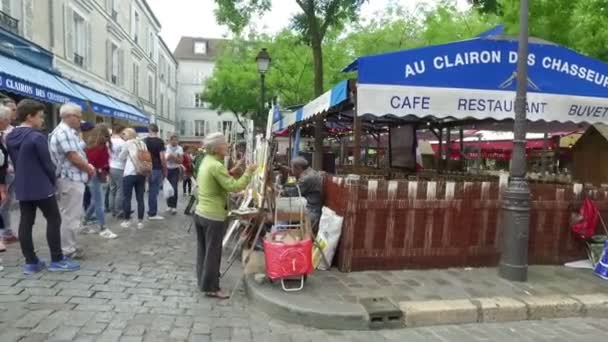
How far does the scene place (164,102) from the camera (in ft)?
Answer: 131

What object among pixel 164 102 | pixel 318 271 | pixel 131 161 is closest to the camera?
pixel 318 271

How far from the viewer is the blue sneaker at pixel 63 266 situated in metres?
5.08

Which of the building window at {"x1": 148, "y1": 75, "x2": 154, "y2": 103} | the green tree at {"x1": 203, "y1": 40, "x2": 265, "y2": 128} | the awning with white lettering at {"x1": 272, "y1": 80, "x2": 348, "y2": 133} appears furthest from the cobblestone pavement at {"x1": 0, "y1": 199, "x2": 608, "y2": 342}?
the building window at {"x1": 148, "y1": 75, "x2": 154, "y2": 103}

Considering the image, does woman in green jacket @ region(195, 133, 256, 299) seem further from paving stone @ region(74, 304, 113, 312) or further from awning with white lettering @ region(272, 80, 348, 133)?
awning with white lettering @ region(272, 80, 348, 133)

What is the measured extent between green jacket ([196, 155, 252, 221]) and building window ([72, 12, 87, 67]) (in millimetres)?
15472

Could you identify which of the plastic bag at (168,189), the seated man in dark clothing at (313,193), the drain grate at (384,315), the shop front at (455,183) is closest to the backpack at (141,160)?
the plastic bag at (168,189)

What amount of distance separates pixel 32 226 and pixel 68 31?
13.7m

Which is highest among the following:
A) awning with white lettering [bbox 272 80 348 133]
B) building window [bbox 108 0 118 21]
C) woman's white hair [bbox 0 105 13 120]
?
building window [bbox 108 0 118 21]

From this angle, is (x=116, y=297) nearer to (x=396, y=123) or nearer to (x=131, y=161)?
(x=131, y=161)

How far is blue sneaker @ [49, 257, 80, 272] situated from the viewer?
16.7 ft

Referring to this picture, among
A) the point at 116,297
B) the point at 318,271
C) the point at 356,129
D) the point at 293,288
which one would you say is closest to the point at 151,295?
the point at 116,297

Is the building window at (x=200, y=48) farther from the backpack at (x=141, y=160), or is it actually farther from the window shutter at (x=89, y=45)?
the backpack at (x=141, y=160)

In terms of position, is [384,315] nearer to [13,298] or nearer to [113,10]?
[13,298]

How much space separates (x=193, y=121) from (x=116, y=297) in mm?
49763
